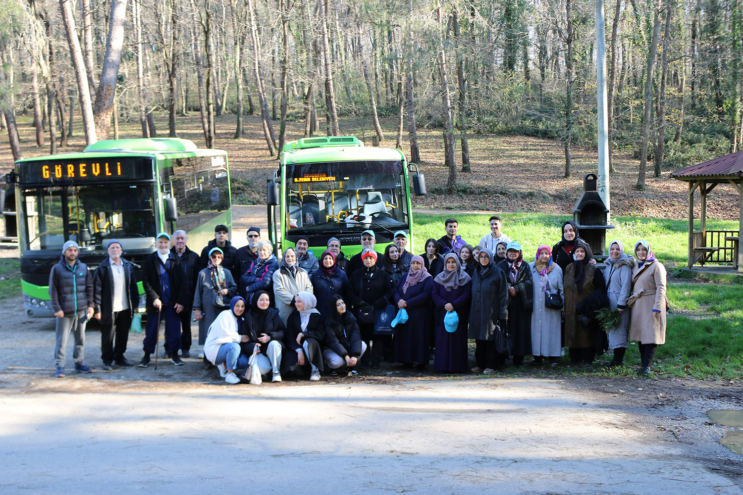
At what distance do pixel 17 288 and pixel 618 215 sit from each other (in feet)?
75.0

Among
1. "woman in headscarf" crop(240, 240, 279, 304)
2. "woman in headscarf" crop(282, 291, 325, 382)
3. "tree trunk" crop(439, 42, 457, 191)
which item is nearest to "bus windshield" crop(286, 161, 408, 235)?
"woman in headscarf" crop(240, 240, 279, 304)

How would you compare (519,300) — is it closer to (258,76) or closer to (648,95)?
(648,95)

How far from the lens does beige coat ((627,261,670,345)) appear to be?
27.2 ft

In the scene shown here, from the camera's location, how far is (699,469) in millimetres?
5539

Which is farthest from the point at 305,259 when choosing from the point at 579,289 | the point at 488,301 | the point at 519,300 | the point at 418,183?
the point at 579,289

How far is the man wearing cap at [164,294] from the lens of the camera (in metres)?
9.26

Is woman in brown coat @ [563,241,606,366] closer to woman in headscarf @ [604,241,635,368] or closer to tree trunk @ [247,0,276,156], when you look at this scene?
woman in headscarf @ [604,241,635,368]

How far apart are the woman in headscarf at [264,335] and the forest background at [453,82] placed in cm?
1130

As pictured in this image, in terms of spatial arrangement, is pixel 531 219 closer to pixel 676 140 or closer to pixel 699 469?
pixel 699 469

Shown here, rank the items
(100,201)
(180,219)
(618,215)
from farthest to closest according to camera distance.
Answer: (618,215)
(180,219)
(100,201)

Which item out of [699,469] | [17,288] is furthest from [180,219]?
[699,469]

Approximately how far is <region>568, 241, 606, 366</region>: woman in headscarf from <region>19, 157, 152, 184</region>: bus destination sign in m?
7.33

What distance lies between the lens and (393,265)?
31.4 ft

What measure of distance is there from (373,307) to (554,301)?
2.52 metres
